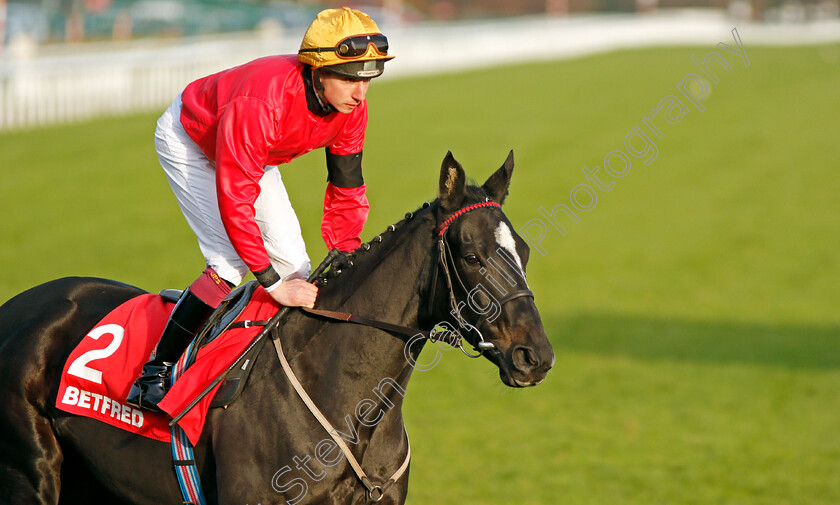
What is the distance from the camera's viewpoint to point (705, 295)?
1049cm

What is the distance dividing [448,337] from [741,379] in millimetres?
5951

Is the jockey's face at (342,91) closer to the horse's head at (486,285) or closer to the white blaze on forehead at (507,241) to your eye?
the horse's head at (486,285)

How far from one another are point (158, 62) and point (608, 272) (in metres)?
11.7

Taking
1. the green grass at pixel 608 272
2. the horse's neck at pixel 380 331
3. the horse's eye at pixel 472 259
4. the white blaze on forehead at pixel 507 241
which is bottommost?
the green grass at pixel 608 272

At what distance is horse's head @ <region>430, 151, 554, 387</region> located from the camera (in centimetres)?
277

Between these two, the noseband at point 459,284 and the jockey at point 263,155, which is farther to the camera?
the jockey at point 263,155

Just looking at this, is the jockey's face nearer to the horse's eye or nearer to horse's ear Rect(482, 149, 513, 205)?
horse's ear Rect(482, 149, 513, 205)

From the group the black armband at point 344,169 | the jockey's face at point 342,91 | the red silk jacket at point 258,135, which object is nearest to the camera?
the red silk jacket at point 258,135

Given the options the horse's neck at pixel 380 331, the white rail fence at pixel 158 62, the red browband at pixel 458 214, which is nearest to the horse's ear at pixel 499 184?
the red browband at pixel 458 214

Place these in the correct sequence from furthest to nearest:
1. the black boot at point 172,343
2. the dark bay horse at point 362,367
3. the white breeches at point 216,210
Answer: the white breeches at point 216,210
the black boot at point 172,343
the dark bay horse at point 362,367

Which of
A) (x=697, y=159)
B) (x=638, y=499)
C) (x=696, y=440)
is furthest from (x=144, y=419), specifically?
(x=697, y=159)

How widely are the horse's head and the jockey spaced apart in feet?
1.75

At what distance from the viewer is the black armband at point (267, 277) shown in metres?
3.06

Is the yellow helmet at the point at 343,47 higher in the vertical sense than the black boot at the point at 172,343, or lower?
higher
